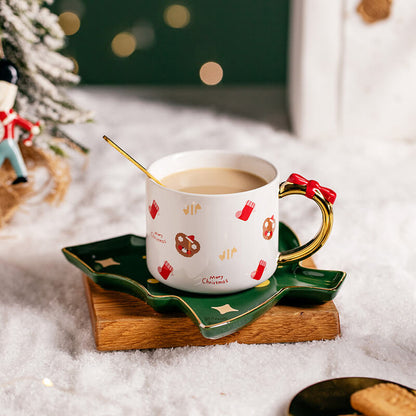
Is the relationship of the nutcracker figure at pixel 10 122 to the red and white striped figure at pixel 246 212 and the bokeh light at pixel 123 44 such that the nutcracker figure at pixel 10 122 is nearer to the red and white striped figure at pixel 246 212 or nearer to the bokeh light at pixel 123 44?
the red and white striped figure at pixel 246 212

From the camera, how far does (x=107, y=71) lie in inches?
68.6

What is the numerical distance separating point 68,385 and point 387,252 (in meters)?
0.46

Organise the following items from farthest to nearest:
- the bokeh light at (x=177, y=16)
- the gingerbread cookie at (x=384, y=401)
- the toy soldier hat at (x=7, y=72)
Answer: the bokeh light at (x=177, y=16) < the toy soldier hat at (x=7, y=72) < the gingerbread cookie at (x=384, y=401)

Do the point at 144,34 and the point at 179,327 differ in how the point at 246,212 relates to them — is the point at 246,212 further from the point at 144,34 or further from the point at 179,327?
the point at 144,34

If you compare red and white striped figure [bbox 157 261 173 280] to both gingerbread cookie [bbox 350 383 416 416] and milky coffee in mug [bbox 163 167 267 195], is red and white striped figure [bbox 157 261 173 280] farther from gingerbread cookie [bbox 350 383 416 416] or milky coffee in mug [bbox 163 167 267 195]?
gingerbread cookie [bbox 350 383 416 416]

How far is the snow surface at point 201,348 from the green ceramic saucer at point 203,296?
50 mm

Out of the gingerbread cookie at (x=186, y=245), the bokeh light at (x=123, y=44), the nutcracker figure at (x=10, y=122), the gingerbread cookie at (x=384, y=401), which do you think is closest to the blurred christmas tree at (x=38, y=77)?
the nutcracker figure at (x=10, y=122)

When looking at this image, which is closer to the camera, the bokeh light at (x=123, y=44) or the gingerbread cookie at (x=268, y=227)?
the gingerbread cookie at (x=268, y=227)

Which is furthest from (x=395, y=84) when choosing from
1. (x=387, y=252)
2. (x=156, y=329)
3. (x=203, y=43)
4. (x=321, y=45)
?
(x=156, y=329)

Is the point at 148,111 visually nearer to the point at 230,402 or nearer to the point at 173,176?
the point at 173,176

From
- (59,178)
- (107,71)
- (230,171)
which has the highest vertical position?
(230,171)

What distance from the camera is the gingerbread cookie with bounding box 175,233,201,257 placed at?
593 millimetres

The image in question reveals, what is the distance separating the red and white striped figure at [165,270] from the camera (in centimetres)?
61

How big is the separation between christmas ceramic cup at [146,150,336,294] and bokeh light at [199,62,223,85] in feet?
3.79
